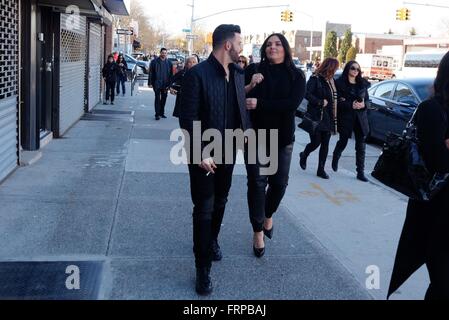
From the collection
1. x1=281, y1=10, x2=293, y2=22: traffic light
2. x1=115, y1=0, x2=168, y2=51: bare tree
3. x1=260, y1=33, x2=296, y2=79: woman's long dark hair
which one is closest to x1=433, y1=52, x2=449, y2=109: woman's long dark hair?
x1=260, y1=33, x2=296, y2=79: woman's long dark hair

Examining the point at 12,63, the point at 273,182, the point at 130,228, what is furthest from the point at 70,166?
the point at 273,182

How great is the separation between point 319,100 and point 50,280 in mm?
4905

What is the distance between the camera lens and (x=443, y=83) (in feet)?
9.97

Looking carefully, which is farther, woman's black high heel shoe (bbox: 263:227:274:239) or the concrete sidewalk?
woman's black high heel shoe (bbox: 263:227:274:239)

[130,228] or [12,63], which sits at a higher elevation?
[12,63]

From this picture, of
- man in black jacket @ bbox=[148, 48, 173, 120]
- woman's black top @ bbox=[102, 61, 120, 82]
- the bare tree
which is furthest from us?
the bare tree

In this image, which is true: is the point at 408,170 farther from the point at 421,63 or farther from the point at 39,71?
the point at 421,63

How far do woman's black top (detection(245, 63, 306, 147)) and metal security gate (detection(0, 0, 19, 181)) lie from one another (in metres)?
3.61

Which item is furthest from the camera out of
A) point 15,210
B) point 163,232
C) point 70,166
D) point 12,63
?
point 70,166

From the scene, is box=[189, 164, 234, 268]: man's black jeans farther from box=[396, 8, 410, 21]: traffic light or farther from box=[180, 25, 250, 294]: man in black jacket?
box=[396, 8, 410, 21]: traffic light

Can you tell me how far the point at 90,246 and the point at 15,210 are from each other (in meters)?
1.37

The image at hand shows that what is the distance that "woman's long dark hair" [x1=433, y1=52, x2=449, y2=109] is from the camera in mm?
3018

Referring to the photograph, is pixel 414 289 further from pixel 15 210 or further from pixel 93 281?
pixel 15 210

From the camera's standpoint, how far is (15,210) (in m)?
5.82
